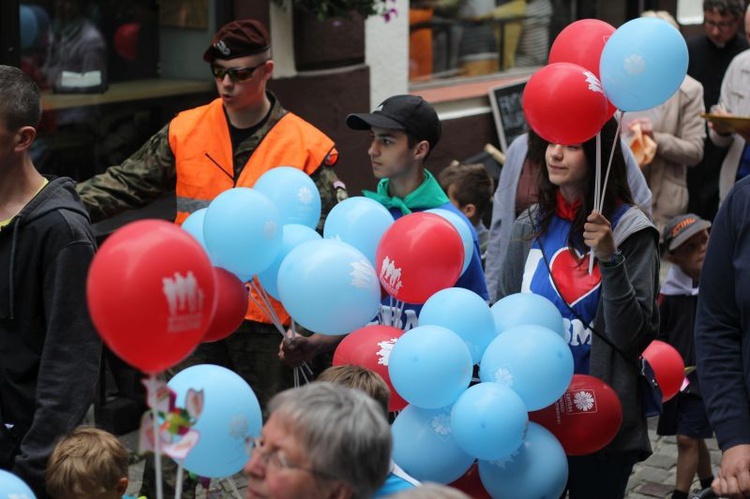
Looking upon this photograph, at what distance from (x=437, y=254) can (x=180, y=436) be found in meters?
1.40

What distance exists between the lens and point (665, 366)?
4680 mm

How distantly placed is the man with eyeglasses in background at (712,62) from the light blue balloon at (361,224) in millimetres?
5083

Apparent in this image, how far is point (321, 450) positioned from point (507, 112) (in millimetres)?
7281

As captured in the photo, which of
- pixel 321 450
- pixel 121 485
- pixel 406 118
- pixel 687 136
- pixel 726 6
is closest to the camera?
pixel 321 450

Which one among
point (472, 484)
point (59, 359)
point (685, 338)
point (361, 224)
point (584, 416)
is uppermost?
point (361, 224)

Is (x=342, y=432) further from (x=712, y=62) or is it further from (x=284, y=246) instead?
(x=712, y=62)

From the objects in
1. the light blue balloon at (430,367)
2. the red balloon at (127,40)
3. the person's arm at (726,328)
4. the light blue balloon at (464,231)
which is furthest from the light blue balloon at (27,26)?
the person's arm at (726,328)

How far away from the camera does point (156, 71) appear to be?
766cm

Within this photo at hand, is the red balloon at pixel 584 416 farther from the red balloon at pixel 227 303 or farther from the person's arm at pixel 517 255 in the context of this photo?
the red balloon at pixel 227 303

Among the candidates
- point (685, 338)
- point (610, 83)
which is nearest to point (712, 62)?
point (685, 338)

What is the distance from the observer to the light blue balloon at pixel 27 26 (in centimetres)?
669

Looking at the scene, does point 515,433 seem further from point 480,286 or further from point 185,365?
point 185,365

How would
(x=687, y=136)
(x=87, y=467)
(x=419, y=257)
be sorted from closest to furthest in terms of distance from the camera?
1. (x=87, y=467)
2. (x=419, y=257)
3. (x=687, y=136)

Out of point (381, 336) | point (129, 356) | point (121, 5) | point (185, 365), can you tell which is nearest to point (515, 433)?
point (381, 336)
